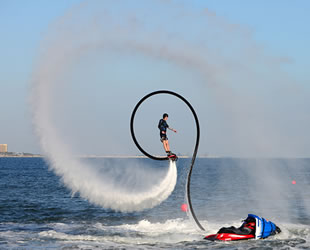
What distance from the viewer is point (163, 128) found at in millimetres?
A: 29344

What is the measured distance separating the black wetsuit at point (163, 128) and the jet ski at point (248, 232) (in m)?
9.34

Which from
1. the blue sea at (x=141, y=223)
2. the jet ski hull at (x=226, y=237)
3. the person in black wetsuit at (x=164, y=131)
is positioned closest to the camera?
the person in black wetsuit at (x=164, y=131)

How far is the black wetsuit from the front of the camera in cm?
2914

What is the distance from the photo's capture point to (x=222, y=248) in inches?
1244

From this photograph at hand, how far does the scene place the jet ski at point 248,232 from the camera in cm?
3331

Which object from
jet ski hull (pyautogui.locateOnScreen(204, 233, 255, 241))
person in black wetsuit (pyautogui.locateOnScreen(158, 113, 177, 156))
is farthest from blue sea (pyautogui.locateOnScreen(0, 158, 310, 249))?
person in black wetsuit (pyautogui.locateOnScreen(158, 113, 177, 156))

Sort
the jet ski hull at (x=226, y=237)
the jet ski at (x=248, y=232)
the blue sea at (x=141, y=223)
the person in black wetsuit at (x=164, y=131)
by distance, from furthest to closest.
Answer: the jet ski at (x=248, y=232) < the jet ski hull at (x=226, y=237) < the blue sea at (x=141, y=223) < the person in black wetsuit at (x=164, y=131)

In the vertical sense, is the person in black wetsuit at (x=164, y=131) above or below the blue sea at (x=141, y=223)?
above

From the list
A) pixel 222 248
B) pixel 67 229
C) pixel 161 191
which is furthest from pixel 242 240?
pixel 67 229

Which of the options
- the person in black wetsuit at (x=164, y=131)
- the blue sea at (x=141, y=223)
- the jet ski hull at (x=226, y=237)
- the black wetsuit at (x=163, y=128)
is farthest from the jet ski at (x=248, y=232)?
the black wetsuit at (x=163, y=128)

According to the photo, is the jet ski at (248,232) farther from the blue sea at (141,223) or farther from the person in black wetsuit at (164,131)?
the person in black wetsuit at (164,131)

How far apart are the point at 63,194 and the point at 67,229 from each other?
36.2 metres

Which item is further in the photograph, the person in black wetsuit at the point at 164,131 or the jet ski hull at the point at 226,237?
the jet ski hull at the point at 226,237

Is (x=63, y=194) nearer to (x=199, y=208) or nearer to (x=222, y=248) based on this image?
(x=199, y=208)
